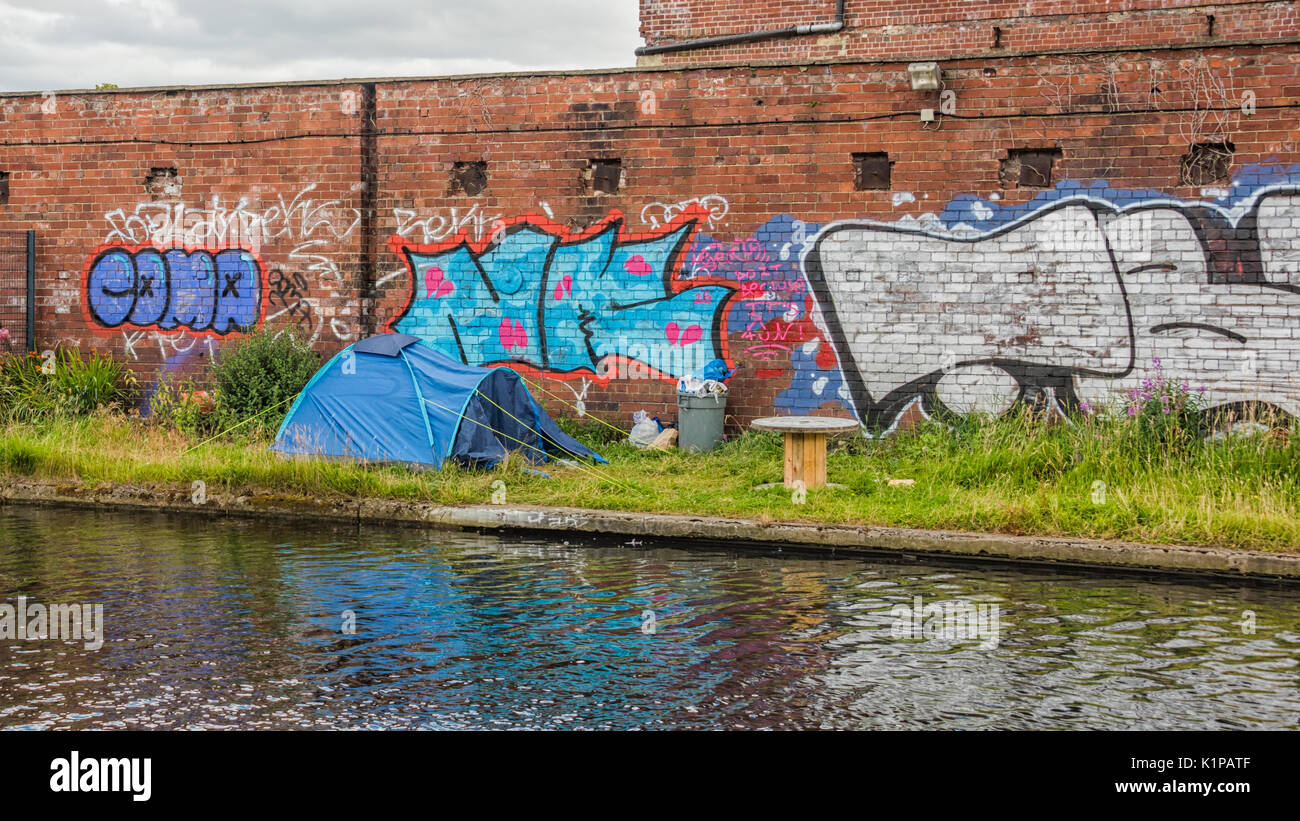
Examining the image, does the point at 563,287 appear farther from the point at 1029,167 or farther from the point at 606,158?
the point at 1029,167

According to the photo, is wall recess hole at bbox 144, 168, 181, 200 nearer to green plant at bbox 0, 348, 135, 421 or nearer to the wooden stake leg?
green plant at bbox 0, 348, 135, 421

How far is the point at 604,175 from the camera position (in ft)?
45.2

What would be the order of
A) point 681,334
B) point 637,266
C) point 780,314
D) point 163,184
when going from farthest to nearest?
point 163,184
point 637,266
point 681,334
point 780,314

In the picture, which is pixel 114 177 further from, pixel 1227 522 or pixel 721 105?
pixel 1227 522

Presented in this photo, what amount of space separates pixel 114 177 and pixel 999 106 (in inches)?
419

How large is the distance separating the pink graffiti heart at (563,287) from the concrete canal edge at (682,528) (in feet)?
13.4

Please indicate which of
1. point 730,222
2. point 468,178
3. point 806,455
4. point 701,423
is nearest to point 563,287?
point 468,178

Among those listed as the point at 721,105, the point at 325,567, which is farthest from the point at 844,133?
the point at 325,567

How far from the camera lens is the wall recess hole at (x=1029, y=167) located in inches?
488

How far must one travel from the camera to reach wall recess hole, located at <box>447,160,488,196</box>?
1421cm

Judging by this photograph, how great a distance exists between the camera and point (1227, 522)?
877cm

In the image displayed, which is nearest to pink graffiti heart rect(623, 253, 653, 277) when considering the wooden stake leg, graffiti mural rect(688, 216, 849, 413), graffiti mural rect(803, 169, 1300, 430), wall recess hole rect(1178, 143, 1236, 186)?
graffiti mural rect(688, 216, 849, 413)

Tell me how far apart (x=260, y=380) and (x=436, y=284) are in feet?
7.45

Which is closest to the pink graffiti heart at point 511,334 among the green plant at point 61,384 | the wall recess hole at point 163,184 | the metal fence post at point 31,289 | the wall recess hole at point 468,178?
the wall recess hole at point 468,178
